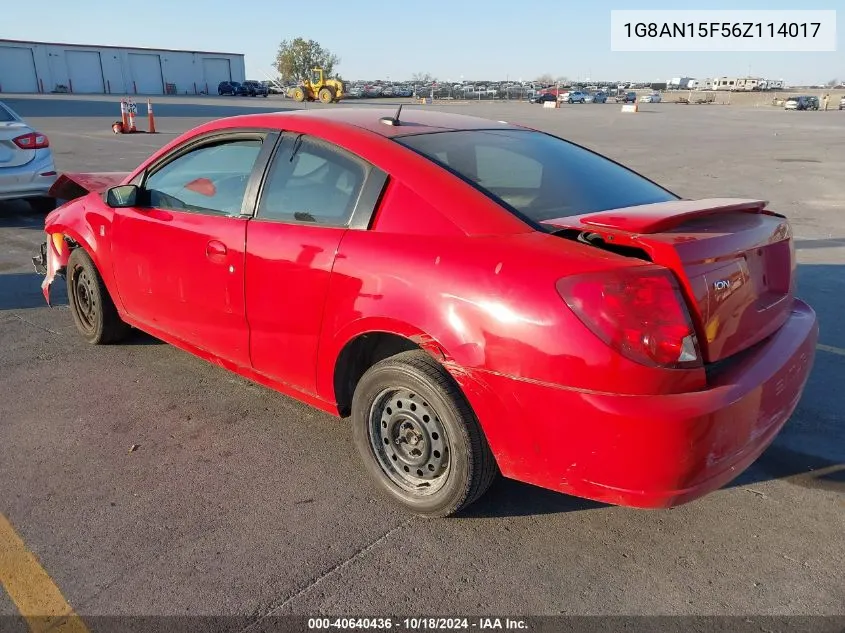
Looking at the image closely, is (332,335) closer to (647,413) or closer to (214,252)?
(214,252)

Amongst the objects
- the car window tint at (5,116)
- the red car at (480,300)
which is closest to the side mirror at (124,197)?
the red car at (480,300)

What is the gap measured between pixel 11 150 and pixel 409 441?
8012 mm

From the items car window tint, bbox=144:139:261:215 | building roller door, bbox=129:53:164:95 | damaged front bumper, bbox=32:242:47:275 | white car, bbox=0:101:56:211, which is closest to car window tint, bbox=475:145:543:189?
car window tint, bbox=144:139:261:215

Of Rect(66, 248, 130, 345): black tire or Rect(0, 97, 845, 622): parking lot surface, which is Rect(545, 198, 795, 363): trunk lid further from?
Rect(66, 248, 130, 345): black tire

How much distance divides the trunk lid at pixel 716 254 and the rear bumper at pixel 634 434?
171 mm

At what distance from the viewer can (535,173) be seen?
330 cm

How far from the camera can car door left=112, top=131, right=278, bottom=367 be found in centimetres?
342

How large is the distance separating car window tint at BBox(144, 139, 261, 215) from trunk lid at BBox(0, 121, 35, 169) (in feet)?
18.7

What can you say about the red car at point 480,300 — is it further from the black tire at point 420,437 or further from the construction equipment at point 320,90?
the construction equipment at point 320,90

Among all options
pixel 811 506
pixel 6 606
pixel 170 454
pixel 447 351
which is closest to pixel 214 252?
pixel 170 454

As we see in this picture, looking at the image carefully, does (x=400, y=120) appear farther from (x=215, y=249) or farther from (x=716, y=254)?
(x=716, y=254)

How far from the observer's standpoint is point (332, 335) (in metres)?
2.98

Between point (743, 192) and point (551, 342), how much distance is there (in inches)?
428

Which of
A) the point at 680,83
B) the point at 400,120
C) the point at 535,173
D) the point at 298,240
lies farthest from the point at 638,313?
the point at 680,83
